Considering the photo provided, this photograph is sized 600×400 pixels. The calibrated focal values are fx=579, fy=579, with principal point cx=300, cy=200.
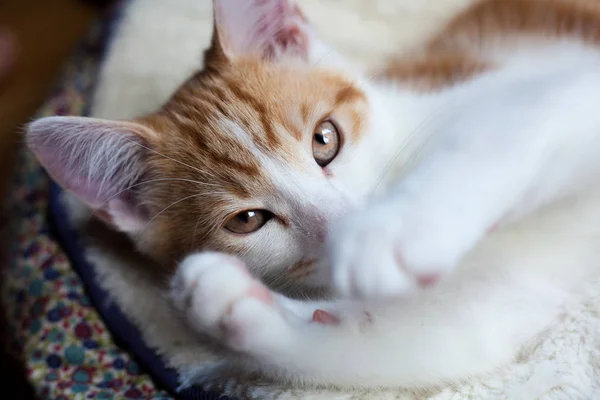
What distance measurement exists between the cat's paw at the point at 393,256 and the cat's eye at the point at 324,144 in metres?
0.35

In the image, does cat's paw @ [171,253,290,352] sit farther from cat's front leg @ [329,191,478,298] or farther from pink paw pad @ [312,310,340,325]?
cat's front leg @ [329,191,478,298]

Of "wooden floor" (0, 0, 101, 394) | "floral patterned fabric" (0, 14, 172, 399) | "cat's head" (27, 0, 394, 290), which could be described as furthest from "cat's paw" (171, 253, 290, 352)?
"wooden floor" (0, 0, 101, 394)

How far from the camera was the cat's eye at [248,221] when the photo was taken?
0.91 meters

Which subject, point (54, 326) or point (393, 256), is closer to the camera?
point (393, 256)

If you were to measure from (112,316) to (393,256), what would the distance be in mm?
753

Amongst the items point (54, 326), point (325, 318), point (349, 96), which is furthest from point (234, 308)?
point (54, 326)

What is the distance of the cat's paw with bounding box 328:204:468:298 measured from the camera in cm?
56

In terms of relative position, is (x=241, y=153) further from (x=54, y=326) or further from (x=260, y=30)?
(x=54, y=326)

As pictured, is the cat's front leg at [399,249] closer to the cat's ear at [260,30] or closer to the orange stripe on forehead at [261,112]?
the orange stripe on forehead at [261,112]

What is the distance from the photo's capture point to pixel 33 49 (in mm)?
2539

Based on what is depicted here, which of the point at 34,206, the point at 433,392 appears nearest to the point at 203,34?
the point at 34,206

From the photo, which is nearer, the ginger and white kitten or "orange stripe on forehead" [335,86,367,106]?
the ginger and white kitten

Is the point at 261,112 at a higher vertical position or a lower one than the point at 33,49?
lower

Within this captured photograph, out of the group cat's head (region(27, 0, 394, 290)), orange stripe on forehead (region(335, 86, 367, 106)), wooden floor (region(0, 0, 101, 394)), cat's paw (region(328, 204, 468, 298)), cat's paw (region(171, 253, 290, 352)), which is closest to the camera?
cat's paw (region(328, 204, 468, 298))
